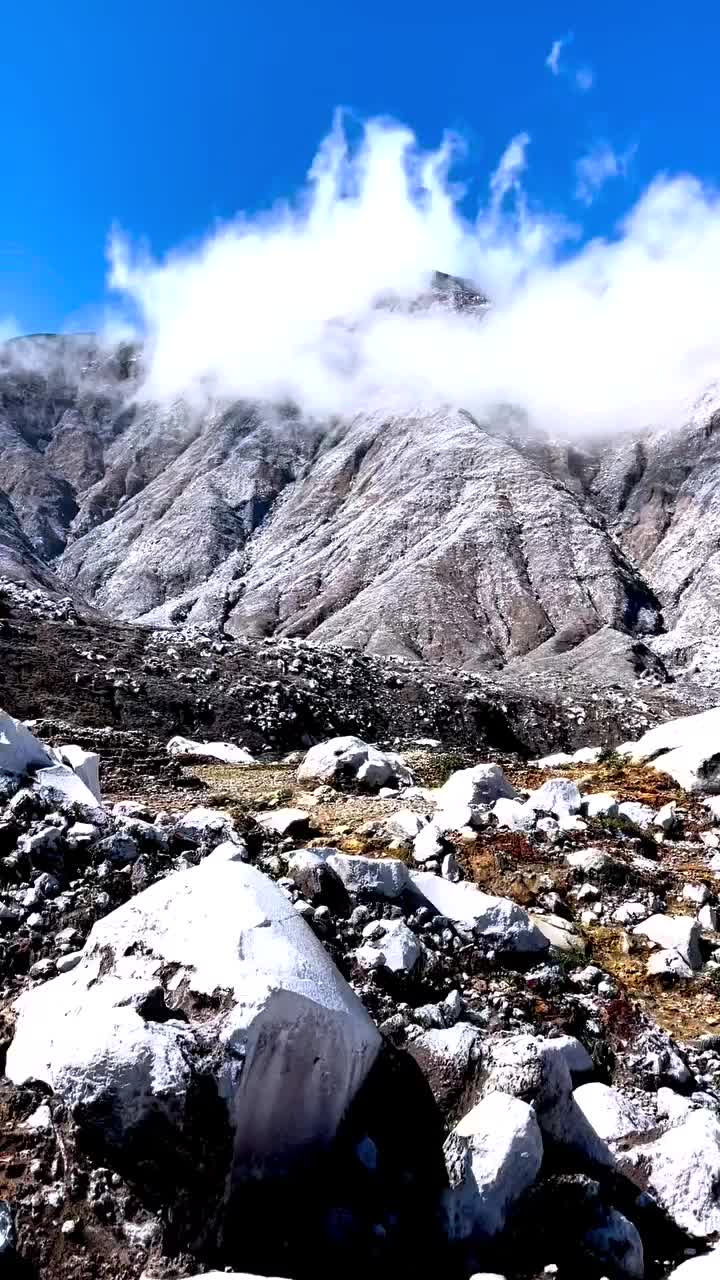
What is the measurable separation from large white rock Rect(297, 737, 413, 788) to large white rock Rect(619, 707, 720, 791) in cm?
460

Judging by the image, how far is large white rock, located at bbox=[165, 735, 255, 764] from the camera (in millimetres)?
18531

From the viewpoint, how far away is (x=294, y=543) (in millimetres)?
108125

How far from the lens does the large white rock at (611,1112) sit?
5.53 metres

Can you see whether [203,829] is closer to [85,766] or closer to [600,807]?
[85,766]

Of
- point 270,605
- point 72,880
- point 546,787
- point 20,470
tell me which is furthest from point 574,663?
point 20,470

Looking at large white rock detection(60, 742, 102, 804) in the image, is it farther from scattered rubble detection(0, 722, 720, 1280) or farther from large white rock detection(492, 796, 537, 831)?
large white rock detection(492, 796, 537, 831)

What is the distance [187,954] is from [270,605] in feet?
290

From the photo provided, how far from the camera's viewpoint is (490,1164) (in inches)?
186

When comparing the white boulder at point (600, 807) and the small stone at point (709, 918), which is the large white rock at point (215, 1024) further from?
the white boulder at point (600, 807)

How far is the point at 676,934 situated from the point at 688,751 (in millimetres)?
7281

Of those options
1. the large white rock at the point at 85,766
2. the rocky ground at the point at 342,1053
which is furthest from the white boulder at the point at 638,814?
the large white rock at the point at 85,766

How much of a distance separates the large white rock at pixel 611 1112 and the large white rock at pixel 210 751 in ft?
43.4

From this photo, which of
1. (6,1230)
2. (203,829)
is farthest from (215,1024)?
(203,829)

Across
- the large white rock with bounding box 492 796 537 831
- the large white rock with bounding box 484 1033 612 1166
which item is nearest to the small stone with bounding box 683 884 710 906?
the large white rock with bounding box 492 796 537 831
